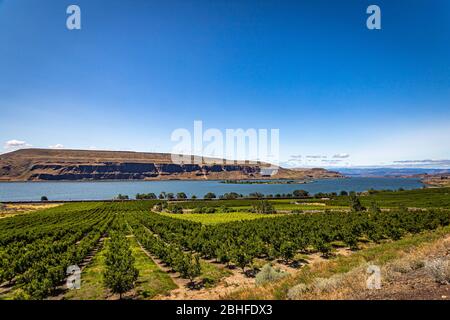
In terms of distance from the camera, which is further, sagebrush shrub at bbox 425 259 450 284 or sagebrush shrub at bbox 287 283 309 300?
sagebrush shrub at bbox 287 283 309 300

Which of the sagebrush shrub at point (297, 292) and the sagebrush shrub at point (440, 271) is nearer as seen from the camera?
the sagebrush shrub at point (440, 271)

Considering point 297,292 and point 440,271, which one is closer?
point 440,271

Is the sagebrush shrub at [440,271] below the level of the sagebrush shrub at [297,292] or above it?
above

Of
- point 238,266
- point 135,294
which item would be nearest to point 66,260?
point 135,294

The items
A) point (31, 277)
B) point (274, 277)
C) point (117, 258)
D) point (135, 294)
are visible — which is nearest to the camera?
point (274, 277)

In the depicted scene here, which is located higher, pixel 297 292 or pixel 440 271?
pixel 440 271

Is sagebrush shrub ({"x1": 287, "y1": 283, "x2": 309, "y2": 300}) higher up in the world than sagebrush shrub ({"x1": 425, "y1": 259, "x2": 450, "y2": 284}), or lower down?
lower down
